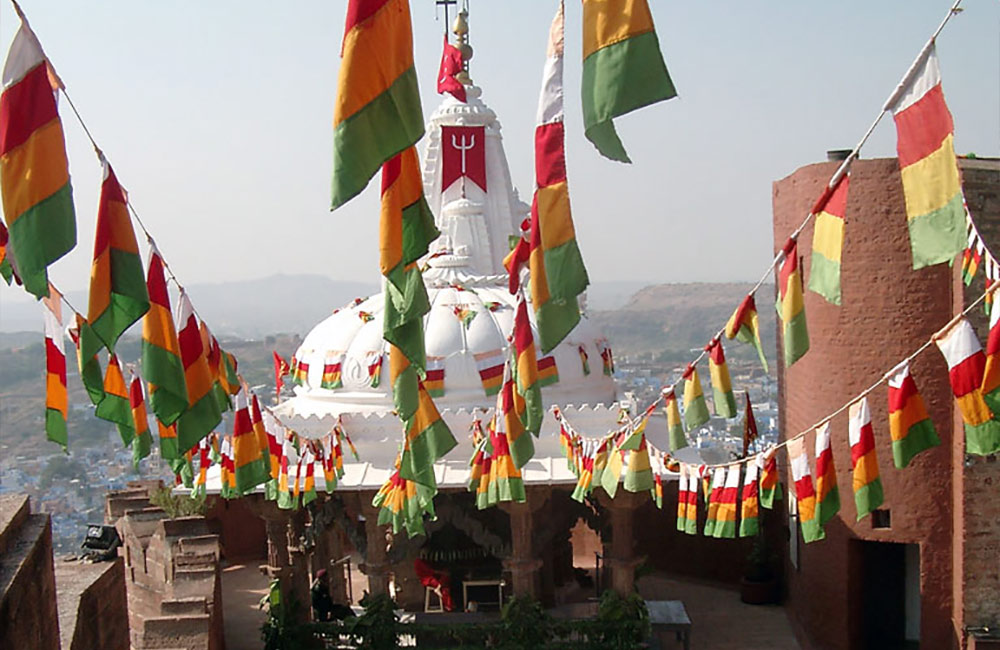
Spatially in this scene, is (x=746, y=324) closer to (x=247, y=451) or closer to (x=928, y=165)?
(x=928, y=165)

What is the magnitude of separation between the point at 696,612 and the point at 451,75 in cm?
1038

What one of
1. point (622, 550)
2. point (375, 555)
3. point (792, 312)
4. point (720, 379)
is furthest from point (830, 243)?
point (375, 555)

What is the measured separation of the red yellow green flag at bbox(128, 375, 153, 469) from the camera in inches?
389

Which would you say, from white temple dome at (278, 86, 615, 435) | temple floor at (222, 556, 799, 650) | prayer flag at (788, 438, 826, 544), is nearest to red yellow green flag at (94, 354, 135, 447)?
white temple dome at (278, 86, 615, 435)

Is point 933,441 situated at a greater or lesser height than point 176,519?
greater

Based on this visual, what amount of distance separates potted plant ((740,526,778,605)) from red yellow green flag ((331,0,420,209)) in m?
13.5

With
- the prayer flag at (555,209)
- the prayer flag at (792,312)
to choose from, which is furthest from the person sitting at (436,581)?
the prayer flag at (555,209)

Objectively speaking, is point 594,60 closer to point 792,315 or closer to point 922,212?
point 922,212

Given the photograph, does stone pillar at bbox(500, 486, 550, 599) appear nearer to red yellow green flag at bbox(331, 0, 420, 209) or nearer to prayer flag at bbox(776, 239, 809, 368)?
prayer flag at bbox(776, 239, 809, 368)

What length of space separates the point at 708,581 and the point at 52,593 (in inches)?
518

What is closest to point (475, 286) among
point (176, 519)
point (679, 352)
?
point (176, 519)

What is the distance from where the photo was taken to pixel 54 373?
9.67 meters

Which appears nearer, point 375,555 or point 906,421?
point 906,421

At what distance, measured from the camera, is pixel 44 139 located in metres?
6.32
